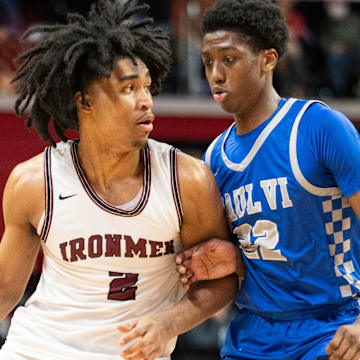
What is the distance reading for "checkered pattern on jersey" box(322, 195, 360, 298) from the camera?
318cm

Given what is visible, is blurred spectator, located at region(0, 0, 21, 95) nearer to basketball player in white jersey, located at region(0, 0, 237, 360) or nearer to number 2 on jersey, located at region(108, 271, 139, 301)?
basketball player in white jersey, located at region(0, 0, 237, 360)

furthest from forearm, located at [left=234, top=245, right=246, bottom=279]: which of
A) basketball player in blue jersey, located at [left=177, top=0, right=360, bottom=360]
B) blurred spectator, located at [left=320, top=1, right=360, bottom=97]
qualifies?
blurred spectator, located at [left=320, top=1, right=360, bottom=97]

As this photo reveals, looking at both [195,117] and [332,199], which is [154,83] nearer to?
[332,199]

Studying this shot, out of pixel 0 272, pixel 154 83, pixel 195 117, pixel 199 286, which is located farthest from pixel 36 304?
pixel 195 117

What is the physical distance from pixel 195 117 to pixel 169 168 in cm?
556

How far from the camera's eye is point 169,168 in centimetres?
330

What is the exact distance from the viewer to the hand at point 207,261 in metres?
3.24

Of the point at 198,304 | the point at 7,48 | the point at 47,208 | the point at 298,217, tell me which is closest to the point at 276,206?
the point at 298,217

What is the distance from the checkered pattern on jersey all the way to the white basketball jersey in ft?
2.24

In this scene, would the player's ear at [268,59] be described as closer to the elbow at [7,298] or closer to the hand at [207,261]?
the hand at [207,261]

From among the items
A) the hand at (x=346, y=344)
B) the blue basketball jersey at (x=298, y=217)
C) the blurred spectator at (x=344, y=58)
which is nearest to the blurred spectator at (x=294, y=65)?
the blurred spectator at (x=344, y=58)

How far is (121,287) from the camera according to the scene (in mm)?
3264

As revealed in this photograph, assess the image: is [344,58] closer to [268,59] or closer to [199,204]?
[268,59]

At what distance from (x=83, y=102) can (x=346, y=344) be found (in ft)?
5.17
